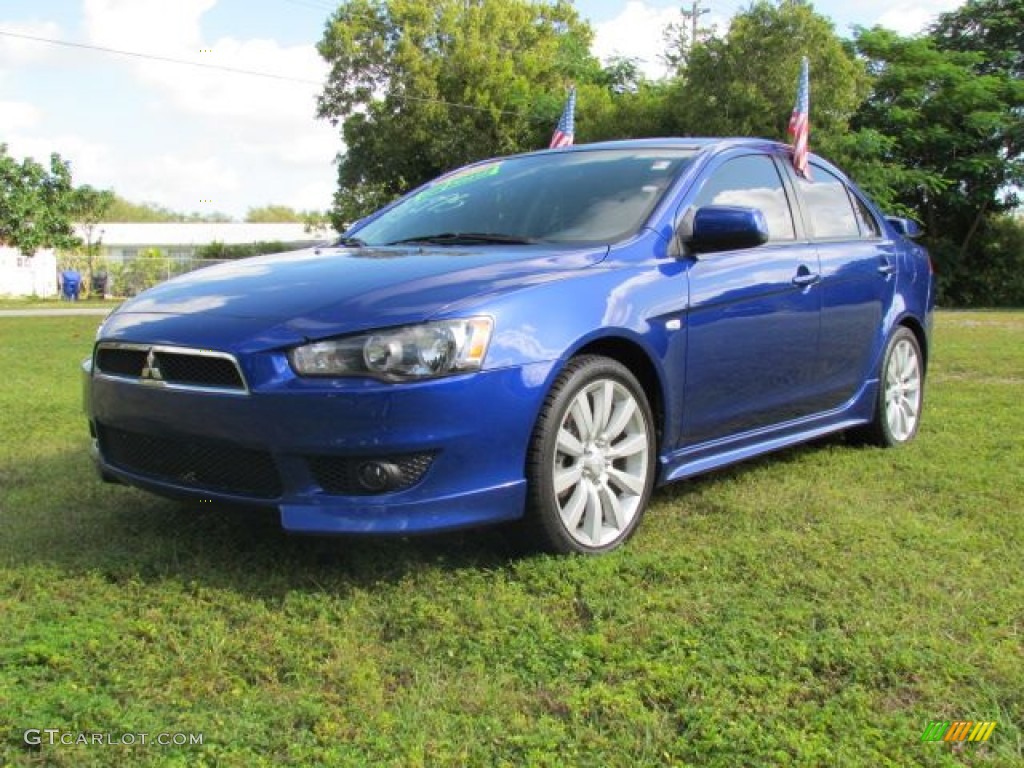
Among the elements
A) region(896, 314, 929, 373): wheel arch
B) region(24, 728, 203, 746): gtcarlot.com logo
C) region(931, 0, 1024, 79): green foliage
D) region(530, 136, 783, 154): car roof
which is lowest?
region(24, 728, 203, 746): gtcarlot.com logo

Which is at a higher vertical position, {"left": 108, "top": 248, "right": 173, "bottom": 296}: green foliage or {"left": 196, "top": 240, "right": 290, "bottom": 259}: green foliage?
{"left": 196, "top": 240, "right": 290, "bottom": 259}: green foliage

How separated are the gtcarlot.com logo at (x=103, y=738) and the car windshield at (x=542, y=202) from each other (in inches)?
89.9

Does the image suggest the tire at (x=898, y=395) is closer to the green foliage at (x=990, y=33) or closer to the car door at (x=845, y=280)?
the car door at (x=845, y=280)

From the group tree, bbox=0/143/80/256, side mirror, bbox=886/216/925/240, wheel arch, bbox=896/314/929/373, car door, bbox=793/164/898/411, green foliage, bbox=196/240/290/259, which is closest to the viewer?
car door, bbox=793/164/898/411

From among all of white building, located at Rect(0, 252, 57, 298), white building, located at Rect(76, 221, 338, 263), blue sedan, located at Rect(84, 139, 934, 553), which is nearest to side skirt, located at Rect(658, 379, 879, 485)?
blue sedan, located at Rect(84, 139, 934, 553)

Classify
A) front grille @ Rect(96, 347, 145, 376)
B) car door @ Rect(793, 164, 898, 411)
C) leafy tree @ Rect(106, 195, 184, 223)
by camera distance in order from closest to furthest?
front grille @ Rect(96, 347, 145, 376), car door @ Rect(793, 164, 898, 411), leafy tree @ Rect(106, 195, 184, 223)

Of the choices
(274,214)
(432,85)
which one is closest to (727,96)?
(432,85)

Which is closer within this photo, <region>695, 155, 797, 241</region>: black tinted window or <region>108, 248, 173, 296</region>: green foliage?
<region>695, 155, 797, 241</region>: black tinted window

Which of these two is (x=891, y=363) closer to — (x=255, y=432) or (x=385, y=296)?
(x=385, y=296)

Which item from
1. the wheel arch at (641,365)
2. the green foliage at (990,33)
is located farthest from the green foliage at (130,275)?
the wheel arch at (641,365)

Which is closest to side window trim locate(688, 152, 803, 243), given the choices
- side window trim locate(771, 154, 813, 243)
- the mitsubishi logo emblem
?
side window trim locate(771, 154, 813, 243)

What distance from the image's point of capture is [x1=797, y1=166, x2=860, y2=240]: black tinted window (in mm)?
4961

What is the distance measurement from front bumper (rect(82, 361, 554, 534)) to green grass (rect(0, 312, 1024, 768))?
183 millimetres

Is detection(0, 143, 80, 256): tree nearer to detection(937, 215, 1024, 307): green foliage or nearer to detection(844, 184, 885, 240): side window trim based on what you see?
detection(937, 215, 1024, 307): green foliage
